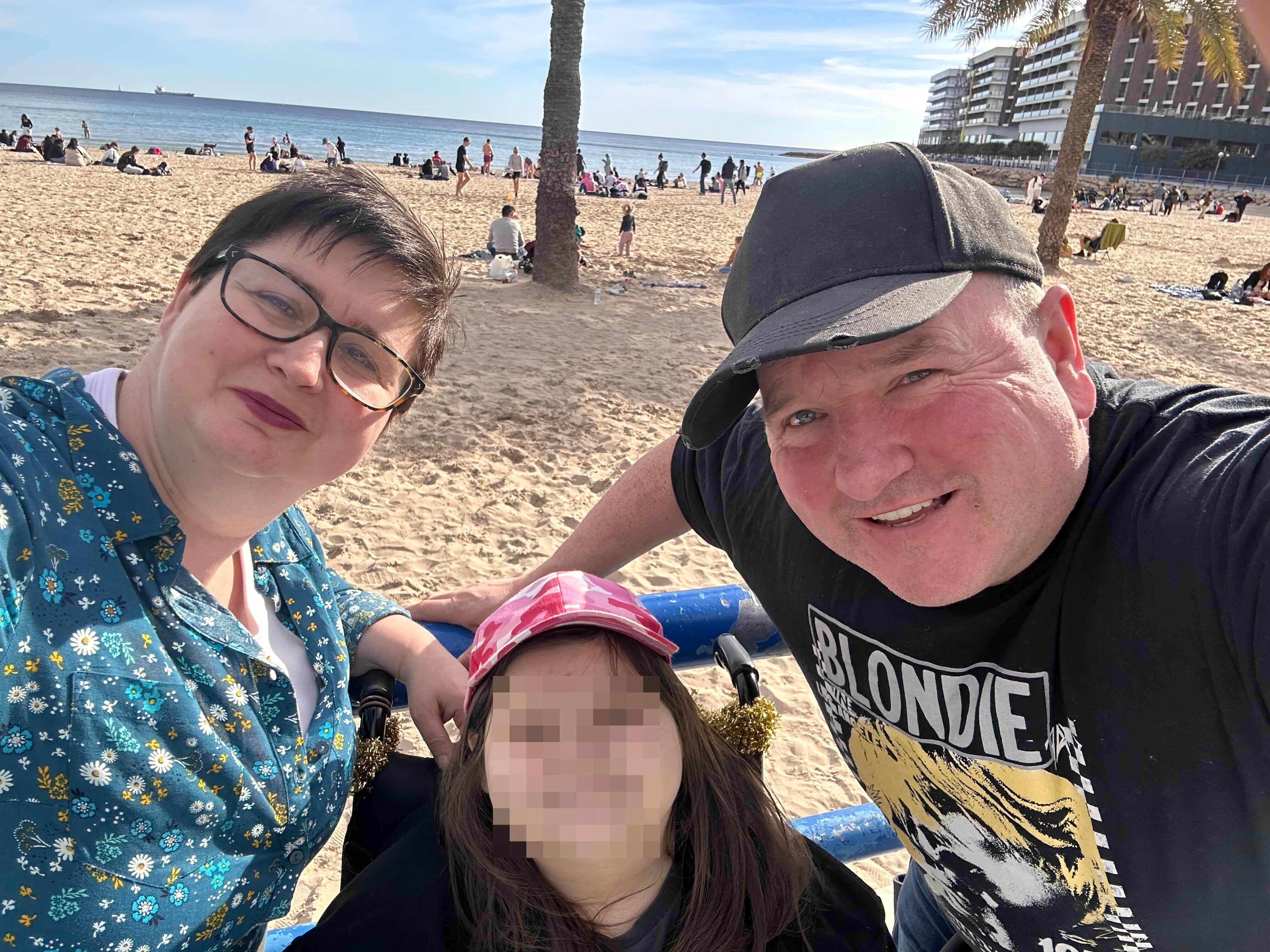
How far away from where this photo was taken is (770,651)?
191 centimetres

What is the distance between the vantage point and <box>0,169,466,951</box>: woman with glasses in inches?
43.8

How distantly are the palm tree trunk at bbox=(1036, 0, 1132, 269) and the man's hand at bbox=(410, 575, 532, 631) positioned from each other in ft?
56.0

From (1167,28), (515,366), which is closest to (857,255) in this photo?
(515,366)

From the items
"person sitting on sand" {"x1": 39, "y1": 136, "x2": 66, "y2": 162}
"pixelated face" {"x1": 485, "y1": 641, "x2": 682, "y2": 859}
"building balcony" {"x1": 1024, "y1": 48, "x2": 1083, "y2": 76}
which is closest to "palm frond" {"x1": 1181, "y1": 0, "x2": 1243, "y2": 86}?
"pixelated face" {"x1": 485, "y1": 641, "x2": 682, "y2": 859}

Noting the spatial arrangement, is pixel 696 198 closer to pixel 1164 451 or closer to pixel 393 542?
pixel 393 542

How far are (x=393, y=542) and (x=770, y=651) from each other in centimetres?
357

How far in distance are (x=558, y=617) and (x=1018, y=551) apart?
80 cm

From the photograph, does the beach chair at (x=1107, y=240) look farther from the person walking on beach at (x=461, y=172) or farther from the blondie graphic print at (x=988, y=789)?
the blondie graphic print at (x=988, y=789)

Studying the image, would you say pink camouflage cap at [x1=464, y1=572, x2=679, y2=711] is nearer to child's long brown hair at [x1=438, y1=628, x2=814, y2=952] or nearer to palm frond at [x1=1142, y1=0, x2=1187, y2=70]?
child's long brown hair at [x1=438, y1=628, x2=814, y2=952]

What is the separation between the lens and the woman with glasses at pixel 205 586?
1111mm

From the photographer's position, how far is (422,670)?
1685 millimetres

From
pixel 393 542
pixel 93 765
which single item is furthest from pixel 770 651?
pixel 393 542

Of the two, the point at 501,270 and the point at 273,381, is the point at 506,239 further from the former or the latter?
the point at 273,381

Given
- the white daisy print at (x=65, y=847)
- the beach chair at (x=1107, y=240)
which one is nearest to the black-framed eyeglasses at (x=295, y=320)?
the white daisy print at (x=65, y=847)
